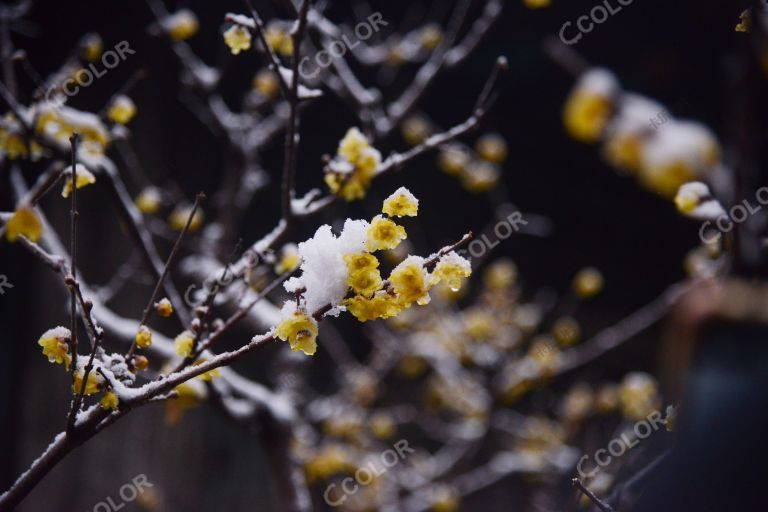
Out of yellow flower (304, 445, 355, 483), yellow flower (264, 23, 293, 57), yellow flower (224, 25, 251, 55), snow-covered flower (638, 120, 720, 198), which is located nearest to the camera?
snow-covered flower (638, 120, 720, 198)

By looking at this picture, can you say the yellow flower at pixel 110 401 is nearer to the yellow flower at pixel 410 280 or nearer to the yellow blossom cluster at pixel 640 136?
the yellow flower at pixel 410 280

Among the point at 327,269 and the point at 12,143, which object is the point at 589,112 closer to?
the point at 327,269

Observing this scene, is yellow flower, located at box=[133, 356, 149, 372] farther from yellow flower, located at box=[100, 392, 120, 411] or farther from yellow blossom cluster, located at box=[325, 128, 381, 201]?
yellow blossom cluster, located at box=[325, 128, 381, 201]

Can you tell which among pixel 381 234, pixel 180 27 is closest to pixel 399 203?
pixel 381 234

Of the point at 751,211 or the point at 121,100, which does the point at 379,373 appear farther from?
the point at 751,211

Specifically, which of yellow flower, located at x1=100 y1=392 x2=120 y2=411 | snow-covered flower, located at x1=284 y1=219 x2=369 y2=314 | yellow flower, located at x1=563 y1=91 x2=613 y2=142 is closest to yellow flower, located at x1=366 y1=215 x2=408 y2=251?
snow-covered flower, located at x1=284 y1=219 x2=369 y2=314

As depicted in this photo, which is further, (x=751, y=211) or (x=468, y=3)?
(x=468, y=3)

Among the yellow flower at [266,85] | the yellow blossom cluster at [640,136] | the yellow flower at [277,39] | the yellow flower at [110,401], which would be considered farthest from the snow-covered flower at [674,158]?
the yellow flower at [266,85]

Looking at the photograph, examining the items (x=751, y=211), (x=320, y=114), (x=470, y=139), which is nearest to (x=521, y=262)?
(x=470, y=139)
